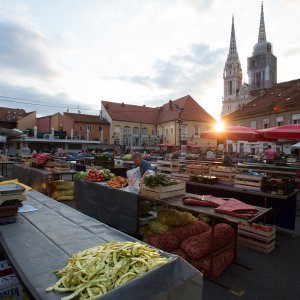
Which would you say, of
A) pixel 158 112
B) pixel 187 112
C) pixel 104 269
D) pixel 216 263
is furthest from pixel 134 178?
pixel 158 112

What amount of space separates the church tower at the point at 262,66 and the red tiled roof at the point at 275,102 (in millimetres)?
63211

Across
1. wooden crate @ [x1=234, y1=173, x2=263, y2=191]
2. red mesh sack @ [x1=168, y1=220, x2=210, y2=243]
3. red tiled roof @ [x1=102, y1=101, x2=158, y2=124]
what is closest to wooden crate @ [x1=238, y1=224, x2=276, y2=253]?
red mesh sack @ [x1=168, y1=220, x2=210, y2=243]

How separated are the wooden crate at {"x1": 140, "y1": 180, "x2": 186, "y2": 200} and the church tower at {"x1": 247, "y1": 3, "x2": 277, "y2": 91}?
107 meters

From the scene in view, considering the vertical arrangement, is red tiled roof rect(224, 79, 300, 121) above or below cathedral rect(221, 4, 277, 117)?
below

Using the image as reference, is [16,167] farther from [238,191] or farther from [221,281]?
[221,281]

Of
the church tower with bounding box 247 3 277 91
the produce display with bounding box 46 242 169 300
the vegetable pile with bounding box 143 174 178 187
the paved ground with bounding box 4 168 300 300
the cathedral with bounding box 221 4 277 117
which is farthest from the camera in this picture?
the church tower with bounding box 247 3 277 91

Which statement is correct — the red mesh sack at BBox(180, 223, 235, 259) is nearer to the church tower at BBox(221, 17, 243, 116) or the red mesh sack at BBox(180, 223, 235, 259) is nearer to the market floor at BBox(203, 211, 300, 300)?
the market floor at BBox(203, 211, 300, 300)

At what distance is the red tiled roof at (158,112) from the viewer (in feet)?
204

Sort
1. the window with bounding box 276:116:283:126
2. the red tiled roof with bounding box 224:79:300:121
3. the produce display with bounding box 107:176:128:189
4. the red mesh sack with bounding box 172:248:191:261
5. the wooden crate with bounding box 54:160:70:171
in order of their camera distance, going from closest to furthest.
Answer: the red mesh sack with bounding box 172:248:191:261 < the produce display with bounding box 107:176:128:189 < the wooden crate with bounding box 54:160:70:171 < the red tiled roof with bounding box 224:79:300:121 < the window with bounding box 276:116:283:126

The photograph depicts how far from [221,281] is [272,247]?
200 centimetres

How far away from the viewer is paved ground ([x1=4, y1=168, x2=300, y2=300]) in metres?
4.02

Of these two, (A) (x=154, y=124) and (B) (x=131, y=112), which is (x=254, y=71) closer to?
(A) (x=154, y=124)

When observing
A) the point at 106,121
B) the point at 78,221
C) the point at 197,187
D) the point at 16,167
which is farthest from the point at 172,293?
the point at 106,121

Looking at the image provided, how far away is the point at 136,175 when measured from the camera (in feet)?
21.7
